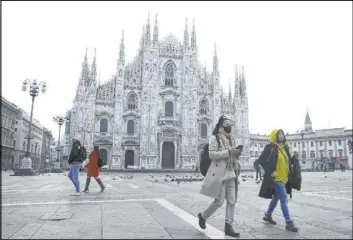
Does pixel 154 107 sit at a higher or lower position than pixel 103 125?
higher

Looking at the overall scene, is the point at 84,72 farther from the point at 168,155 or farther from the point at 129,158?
the point at 168,155

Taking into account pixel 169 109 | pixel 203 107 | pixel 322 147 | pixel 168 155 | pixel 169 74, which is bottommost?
pixel 168 155

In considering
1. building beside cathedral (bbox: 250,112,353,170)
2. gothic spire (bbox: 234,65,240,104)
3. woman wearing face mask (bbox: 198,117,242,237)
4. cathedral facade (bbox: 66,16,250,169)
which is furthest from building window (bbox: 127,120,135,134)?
woman wearing face mask (bbox: 198,117,242,237)

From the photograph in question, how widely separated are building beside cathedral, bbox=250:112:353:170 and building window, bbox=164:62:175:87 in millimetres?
28198

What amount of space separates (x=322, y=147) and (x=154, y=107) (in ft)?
151

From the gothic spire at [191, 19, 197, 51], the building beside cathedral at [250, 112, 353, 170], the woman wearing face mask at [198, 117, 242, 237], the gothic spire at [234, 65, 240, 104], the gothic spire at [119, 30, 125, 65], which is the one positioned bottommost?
the woman wearing face mask at [198, 117, 242, 237]

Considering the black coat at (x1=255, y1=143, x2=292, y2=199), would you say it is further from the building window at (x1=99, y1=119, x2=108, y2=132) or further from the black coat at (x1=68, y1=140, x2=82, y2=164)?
the building window at (x1=99, y1=119, x2=108, y2=132)

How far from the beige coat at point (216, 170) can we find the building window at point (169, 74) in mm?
36173

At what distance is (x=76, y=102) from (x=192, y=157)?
1599cm

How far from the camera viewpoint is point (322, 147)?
6625cm

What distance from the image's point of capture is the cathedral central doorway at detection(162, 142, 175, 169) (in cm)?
3841

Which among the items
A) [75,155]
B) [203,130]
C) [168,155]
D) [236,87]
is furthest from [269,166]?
[236,87]

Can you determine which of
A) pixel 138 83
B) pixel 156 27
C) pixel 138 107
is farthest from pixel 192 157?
pixel 156 27

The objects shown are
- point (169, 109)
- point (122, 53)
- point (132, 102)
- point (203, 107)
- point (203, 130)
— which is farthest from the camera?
point (203, 107)
